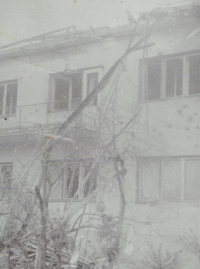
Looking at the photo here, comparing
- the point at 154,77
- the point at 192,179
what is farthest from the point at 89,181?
the point at 154,77

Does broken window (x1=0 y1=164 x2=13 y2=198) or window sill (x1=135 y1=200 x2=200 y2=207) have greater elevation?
broken window (x1=0 y1=164 x2=13 y2=198)

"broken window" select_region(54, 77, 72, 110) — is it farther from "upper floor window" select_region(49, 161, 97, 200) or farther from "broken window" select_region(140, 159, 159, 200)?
"broken window" select_region(140, 159, 159, 200)

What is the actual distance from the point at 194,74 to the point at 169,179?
180cm

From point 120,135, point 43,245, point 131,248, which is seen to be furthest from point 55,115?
point 43,245

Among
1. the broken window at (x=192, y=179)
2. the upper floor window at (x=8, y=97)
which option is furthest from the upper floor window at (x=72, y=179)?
the upper floor window at (x=8, y=97)

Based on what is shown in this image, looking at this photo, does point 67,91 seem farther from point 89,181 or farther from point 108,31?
point 89,181

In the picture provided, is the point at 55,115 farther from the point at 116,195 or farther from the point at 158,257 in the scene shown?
the point at 158,257

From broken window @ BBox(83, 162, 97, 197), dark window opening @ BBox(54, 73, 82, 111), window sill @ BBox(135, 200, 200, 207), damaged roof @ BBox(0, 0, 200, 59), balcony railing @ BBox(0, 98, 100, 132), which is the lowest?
window sill @ BBox(135, 200, 200, 207)

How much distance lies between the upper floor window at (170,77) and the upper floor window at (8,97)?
8.89ft

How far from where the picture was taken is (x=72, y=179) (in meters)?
6.29

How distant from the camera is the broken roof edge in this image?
21.8 feet

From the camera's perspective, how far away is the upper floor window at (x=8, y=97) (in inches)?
311

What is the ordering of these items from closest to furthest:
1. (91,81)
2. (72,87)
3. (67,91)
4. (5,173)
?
(91,81) < (72,87) < (67,91) < (5,173)

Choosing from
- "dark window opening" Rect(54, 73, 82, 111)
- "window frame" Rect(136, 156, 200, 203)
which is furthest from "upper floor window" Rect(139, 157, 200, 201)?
"dark window opening" Rect(54, 73, 82, 111)
